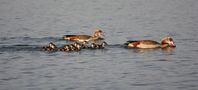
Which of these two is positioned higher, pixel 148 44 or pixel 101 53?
pixel 148 44

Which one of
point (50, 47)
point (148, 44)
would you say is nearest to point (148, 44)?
point (148, 44)

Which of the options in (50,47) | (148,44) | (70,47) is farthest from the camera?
(148,44)

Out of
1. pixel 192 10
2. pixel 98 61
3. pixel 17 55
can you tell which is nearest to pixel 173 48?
pixel 98 61

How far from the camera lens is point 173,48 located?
30.1 meters

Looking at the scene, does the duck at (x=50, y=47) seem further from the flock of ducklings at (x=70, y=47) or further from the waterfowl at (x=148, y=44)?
the waterfowl at (x=148, y=44)

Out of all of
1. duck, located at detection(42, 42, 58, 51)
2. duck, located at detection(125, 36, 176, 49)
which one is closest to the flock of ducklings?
duck, located at detection(42, 42, 58, 51)

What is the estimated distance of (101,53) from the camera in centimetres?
2833

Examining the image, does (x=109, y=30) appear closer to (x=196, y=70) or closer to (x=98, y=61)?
(x=98, y=61)

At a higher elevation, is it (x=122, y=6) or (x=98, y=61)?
(x=122, y=6)

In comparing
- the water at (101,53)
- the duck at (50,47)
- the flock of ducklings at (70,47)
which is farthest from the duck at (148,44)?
the duck at (50,47)

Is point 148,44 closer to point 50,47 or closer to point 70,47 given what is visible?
point 70,47

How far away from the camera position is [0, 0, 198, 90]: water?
73.5ft

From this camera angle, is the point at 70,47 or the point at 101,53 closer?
the point at 101,53

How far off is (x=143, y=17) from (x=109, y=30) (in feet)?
22.2
